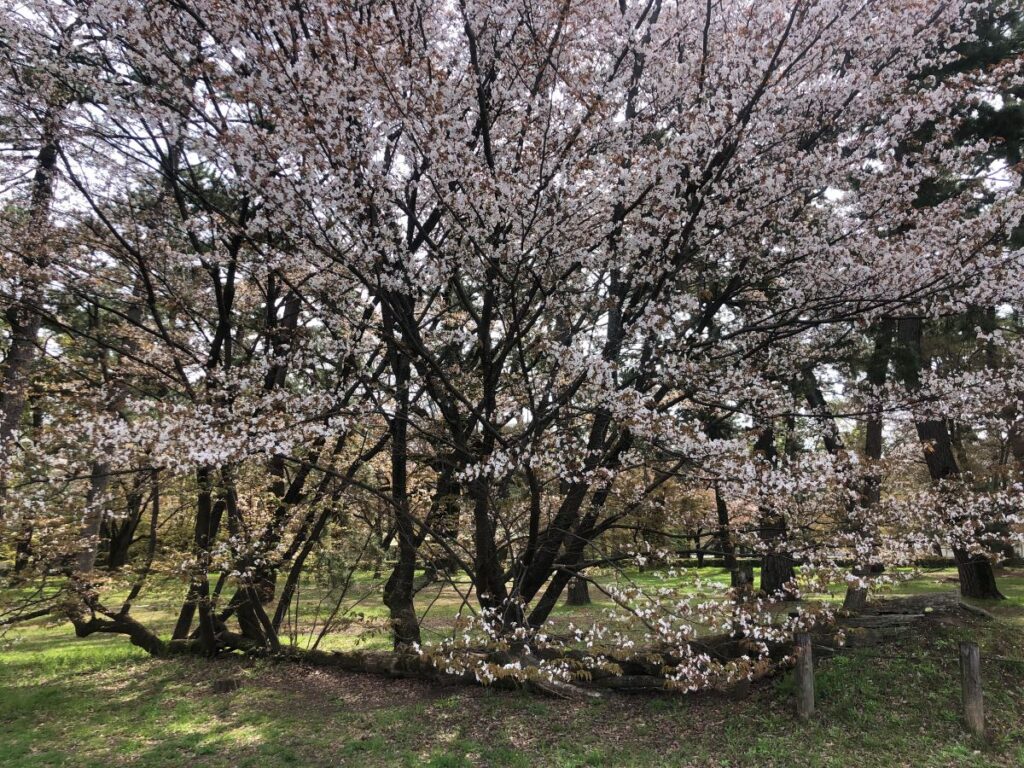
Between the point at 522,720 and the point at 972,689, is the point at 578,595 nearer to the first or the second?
the point at 522,720

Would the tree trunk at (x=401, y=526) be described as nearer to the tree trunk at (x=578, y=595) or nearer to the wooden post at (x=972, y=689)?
the wooden post at (x=972, y=689)

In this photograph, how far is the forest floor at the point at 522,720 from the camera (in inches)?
229

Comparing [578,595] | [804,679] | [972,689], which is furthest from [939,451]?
[578,595]

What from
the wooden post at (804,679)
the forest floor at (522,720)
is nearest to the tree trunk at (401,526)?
the forest floor at (522,720)

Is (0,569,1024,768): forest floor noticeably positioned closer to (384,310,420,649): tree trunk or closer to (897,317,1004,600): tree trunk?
(384,310,420,649): tree trunk

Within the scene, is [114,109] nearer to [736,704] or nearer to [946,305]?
[946,305]

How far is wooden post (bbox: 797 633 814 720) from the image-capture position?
6.39 m

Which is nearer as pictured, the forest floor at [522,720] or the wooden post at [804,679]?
the forest floor at [522,720]

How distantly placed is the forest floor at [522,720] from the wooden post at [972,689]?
15cm

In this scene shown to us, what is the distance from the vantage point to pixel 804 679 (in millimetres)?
6496

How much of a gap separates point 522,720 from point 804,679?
308cm

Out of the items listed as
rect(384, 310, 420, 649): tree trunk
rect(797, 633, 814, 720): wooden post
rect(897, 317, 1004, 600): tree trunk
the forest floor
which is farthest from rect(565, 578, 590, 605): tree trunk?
rect(797, 633, 814, 720): wooden post

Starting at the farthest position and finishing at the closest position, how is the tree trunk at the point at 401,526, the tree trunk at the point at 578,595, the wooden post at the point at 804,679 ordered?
the tree trunk at the point at 578,595
the tree trunk at the point at 401,526
the wooden post at the point at 804,679

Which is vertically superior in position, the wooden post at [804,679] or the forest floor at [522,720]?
the wooden post at [804,679]
